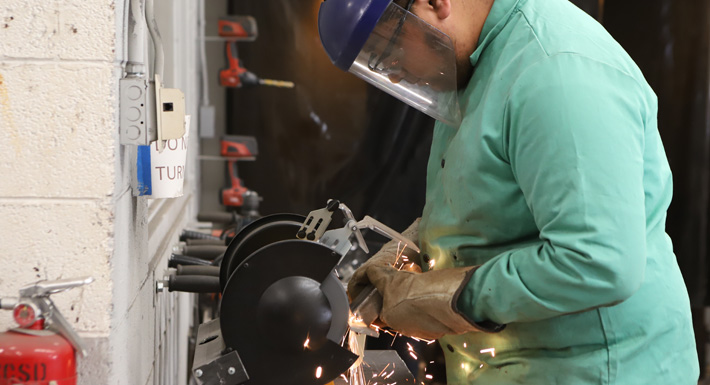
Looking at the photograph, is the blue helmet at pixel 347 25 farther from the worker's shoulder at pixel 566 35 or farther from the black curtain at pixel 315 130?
→ the black curtain at pixel 315 130

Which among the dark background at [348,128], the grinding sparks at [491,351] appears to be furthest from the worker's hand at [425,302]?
the dark background at [348,128]

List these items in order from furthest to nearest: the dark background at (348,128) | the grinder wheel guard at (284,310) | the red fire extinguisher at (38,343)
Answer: the dark background at (348,128), the grinder wheel guard at (284,310), the red fire extinguisher at (38,343)

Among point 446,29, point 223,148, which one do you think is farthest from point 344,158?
point 446,29

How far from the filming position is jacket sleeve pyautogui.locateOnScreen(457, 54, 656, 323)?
1075 mm

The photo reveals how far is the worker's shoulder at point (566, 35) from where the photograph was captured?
1155 millimetres

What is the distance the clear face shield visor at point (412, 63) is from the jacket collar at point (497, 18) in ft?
0.22

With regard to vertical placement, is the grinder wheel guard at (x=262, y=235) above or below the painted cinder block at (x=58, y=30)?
below

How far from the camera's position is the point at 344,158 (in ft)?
15.1

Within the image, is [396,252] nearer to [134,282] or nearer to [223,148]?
[134,282]

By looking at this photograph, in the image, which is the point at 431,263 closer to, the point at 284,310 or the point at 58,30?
the point at 284,310

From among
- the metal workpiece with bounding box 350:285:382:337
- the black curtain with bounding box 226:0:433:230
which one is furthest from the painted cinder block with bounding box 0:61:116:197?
the black curtain with bounding box 226:0:433:230

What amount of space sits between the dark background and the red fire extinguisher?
358cm

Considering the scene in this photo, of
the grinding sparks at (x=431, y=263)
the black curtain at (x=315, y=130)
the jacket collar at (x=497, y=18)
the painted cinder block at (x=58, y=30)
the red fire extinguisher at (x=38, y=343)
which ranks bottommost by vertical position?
the black curtain at (x=315, y=130)

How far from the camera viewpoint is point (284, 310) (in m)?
1.23
